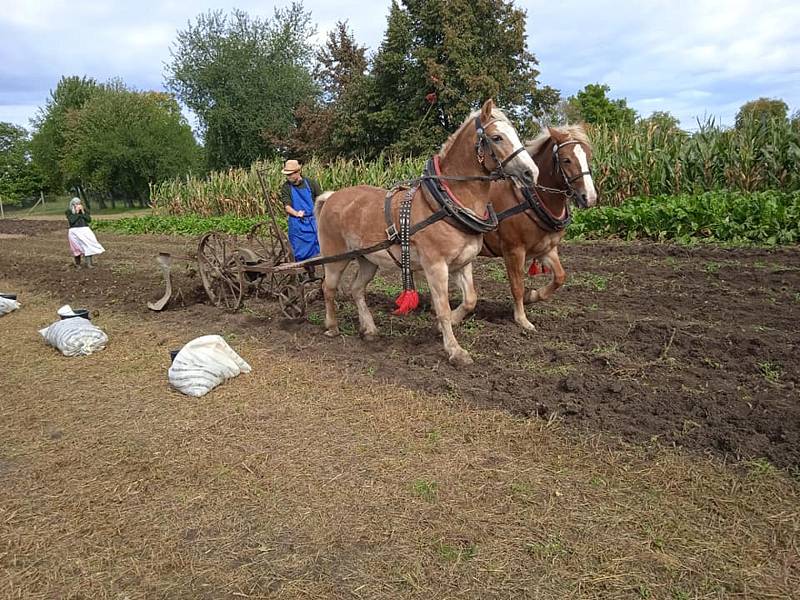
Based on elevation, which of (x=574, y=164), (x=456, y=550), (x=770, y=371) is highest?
(x=574, y=164)

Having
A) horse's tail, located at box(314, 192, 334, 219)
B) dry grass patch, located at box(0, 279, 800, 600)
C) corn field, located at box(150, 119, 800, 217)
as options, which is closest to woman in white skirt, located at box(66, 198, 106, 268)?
corn field, located at box(150, 119, 800, 217)

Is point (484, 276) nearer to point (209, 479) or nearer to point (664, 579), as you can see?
point (209, 479)

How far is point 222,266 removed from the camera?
26.2 ft

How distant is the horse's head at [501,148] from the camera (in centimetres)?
488

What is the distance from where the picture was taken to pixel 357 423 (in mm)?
4363

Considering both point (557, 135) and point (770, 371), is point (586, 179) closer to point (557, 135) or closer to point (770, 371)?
point (557, 135)

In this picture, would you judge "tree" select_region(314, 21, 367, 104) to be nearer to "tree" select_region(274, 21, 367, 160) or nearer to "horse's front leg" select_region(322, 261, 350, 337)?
"tree" select_region(274, 21, 367, 160)

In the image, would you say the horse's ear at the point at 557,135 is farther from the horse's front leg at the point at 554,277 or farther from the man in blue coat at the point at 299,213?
the man in blue coat at the point at 299,213

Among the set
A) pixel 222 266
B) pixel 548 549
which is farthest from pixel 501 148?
pixel 222 266

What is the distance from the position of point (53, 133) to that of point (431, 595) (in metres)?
60.5

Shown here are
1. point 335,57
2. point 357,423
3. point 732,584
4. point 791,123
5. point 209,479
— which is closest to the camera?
point 732,584

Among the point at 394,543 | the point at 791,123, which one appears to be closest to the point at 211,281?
the point at 394,543

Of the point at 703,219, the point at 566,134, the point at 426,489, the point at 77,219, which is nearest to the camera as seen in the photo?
the point at 426,489

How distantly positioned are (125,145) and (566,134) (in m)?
42.1
